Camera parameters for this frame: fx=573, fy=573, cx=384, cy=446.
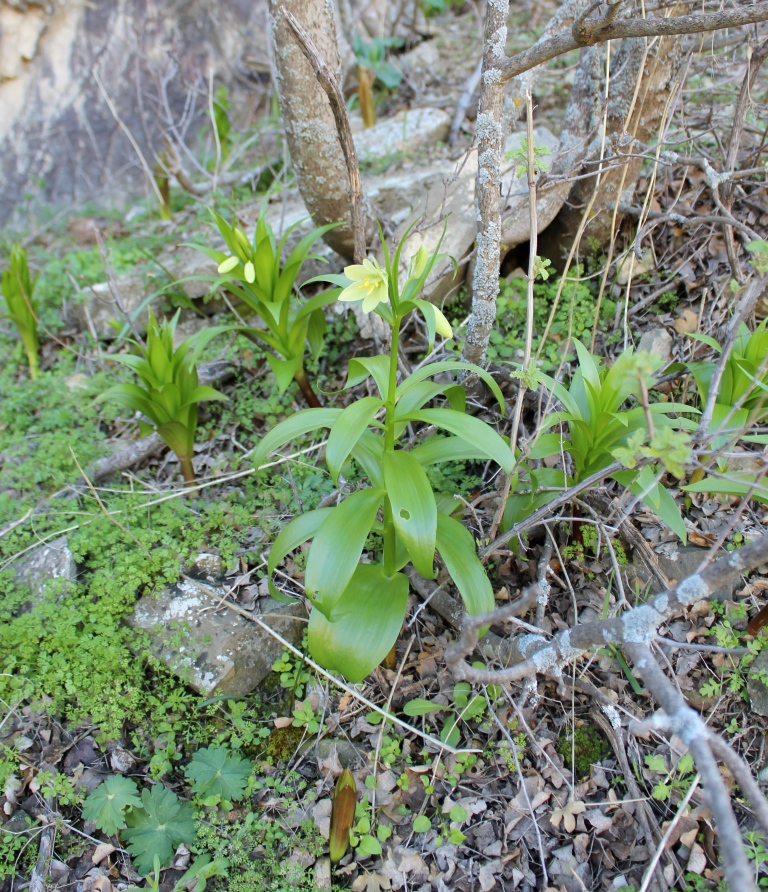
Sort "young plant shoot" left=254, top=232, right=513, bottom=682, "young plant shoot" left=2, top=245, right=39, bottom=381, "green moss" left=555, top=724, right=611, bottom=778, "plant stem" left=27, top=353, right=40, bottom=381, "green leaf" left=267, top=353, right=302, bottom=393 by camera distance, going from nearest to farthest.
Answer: "young plant shoot" left=254, top=232, right=513, bottom=682, "green moss" left=555, top=724, right=611, bottom=778, "green leaf" left=267, top=353, right=302, bottom=393, "young plant shoot" left=2, top=245, right=39, bottom=381, "plant stem" left=27, top=353, right=40, bottom=381

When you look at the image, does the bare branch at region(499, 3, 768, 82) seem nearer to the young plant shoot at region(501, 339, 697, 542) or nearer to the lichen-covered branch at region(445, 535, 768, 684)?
the young plant shoot at region(501, 339, 697, 542)

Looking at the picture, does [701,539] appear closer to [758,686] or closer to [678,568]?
A: [678,568]

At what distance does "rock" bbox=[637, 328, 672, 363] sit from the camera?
7.82 feet

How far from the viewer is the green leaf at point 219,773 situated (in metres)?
1.79

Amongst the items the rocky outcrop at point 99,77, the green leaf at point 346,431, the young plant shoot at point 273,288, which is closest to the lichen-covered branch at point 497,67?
the young plant shoot at point 273,288

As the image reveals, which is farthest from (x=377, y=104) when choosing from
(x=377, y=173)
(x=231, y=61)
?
(x=231, y=61)

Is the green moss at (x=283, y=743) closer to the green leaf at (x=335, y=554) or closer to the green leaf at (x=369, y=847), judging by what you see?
the green leaf at (x=369, y=847)

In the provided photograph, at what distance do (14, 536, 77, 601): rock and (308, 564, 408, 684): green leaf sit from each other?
3.61 feet

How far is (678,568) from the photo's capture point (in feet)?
6.44

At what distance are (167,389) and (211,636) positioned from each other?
973mm

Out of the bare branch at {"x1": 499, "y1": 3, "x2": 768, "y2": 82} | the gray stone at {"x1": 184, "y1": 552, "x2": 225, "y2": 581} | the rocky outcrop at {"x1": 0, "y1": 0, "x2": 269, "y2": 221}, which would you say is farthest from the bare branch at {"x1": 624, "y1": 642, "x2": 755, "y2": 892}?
the rocky outcrop at {"x1": 0, "y1": 0, "x2": 269, "y2": 221}

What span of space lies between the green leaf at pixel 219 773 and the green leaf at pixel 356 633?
55cm

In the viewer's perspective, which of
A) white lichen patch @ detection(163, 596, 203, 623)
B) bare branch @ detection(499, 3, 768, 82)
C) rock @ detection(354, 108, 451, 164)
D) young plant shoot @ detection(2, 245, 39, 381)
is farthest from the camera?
rock @ detection(354, 108, 451, 164)

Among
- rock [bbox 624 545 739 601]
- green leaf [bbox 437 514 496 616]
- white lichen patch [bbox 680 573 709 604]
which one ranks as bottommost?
rock [bbox 624 545 739 601]
